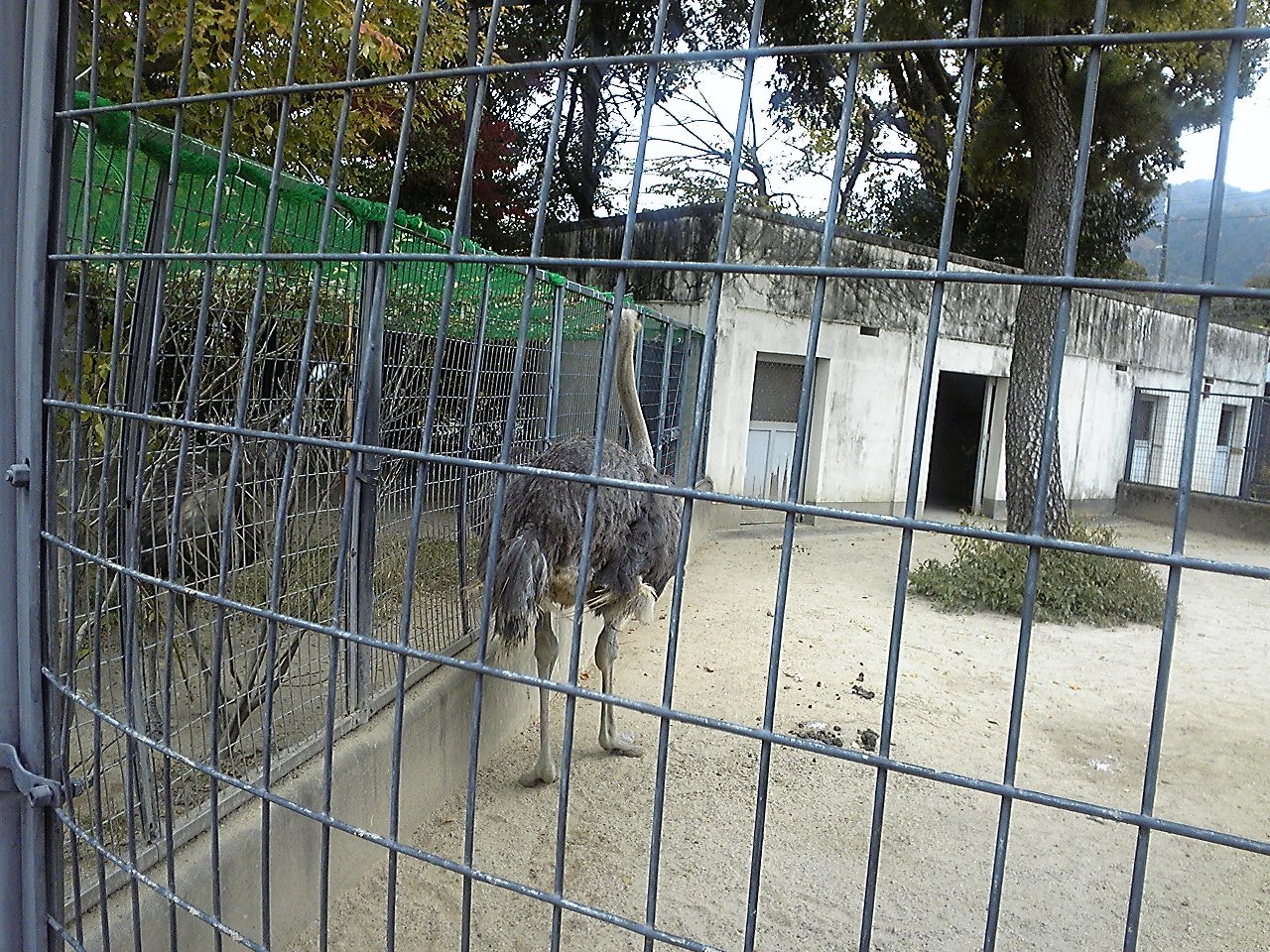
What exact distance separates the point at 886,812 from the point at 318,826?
6.50 ft

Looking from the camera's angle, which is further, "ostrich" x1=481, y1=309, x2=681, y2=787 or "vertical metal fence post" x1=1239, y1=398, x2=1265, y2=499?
"vertical metal fence post" x1=1239, y1=398, x2=1265, y2=499

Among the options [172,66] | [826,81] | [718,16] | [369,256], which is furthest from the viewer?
[826,81]

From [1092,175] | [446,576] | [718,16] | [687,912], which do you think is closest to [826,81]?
[718,16]

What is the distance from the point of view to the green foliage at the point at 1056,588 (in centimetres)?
690

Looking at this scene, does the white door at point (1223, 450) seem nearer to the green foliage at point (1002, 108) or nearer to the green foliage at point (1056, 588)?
the green foliage at point (1002, 108)

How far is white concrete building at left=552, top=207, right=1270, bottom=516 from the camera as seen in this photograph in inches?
415

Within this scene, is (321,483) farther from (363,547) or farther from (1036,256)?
(1036,256)

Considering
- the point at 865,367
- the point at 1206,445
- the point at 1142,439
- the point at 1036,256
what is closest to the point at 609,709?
the point at 1036,256

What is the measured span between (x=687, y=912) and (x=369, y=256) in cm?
220

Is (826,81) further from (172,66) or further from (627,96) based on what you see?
(172,66)

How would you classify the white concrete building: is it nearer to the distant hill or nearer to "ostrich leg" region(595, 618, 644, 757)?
"ostrich leg" region(595, 618, 644, 757)

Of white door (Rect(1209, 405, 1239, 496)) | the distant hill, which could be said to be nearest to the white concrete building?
white door (Rect(1209, 405, 1239, 496))

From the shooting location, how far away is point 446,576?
420 centimetres

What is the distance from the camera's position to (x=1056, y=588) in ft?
22.9
